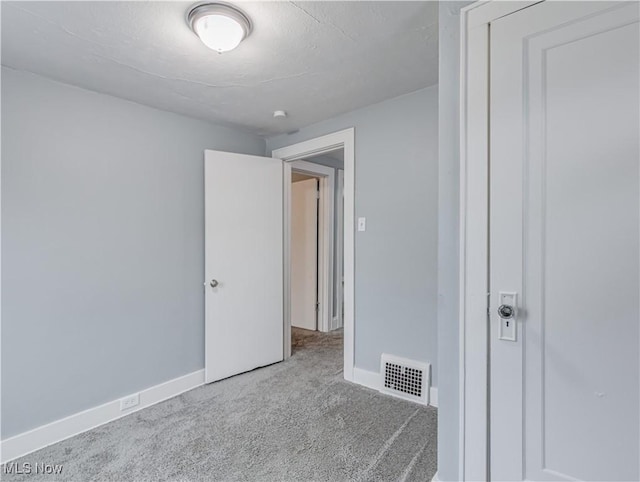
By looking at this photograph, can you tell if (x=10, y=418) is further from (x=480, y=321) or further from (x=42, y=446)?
(x=480, y=321)

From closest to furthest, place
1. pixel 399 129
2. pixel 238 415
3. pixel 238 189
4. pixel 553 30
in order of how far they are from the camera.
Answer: pixel 553 30, pixel 238 415, pixel 399 129, pixel 238 189

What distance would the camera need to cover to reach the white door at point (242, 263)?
282 cm

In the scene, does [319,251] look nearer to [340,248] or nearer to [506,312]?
[340,248]

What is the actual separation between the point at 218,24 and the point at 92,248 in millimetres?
1664

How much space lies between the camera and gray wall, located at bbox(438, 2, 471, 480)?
1.37m

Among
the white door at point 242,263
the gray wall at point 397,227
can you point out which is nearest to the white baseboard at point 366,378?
the gray wall at point 397,227

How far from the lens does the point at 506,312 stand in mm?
1239

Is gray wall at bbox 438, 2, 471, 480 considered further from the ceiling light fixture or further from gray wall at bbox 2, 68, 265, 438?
gray wall at bbox 2, 68, 265, 438

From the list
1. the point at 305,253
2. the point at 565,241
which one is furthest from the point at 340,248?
the point at 565,241

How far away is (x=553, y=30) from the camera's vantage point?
1168 mm

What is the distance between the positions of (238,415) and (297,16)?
2.40 m

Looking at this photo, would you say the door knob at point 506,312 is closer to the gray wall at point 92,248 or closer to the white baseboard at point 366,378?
the white baseboard at point 366,378

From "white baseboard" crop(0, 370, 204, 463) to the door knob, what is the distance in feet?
8.04

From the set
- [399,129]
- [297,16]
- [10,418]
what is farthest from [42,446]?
[399,129]
